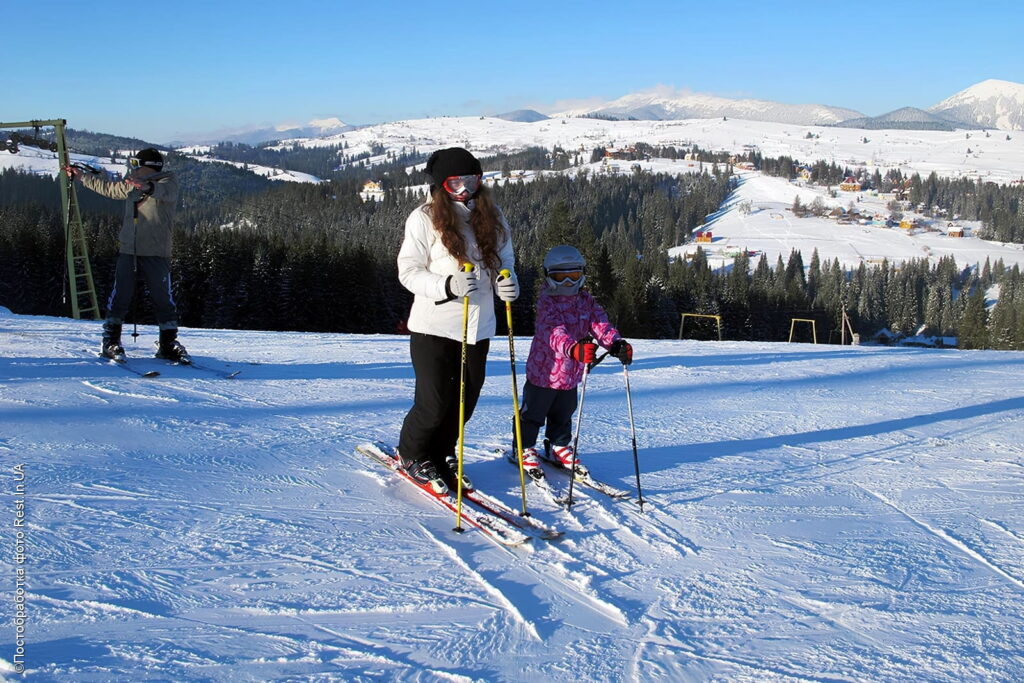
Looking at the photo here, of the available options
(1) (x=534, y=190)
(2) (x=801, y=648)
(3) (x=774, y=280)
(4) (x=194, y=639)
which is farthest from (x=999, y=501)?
(1) (x=534, y=190)

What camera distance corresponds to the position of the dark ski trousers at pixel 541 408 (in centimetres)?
459

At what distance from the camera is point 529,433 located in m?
4.63

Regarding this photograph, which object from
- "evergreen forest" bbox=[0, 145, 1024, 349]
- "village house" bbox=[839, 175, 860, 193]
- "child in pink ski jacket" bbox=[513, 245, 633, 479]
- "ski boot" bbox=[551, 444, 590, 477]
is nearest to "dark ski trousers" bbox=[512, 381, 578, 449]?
"child in pink ski jacket" bbox=[513, 245, 633, 479]

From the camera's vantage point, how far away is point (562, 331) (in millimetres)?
4422

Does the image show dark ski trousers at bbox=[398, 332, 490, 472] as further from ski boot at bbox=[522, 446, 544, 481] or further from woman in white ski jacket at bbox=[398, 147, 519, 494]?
ski boot at bbox=[522, 446, 544, 481]

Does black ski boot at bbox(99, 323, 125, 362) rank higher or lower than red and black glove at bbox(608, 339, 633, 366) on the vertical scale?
lower

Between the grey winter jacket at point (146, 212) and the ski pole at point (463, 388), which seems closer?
the ski pole at point (463, 388)

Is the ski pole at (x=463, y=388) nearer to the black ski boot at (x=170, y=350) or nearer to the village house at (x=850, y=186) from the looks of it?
the black ski boot at (x=170, y=350)

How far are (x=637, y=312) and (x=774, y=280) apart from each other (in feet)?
193

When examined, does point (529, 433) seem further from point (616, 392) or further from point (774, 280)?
point (774, 280)

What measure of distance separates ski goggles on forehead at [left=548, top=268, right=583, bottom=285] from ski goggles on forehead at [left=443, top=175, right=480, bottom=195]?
0.87 m

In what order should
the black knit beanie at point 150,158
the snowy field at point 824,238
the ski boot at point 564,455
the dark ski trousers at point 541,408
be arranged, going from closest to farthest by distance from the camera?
the dark ski trousers at point 541,408
the ski boot at point 564,455
the black knit beanie at point 150,158
the snowy field at point 824,238

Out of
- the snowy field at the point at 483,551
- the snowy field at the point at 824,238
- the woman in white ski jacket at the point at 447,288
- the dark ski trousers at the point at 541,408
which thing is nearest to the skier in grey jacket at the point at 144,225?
A: the snowy field at the point at 483,551

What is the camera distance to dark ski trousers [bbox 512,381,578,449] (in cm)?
459
